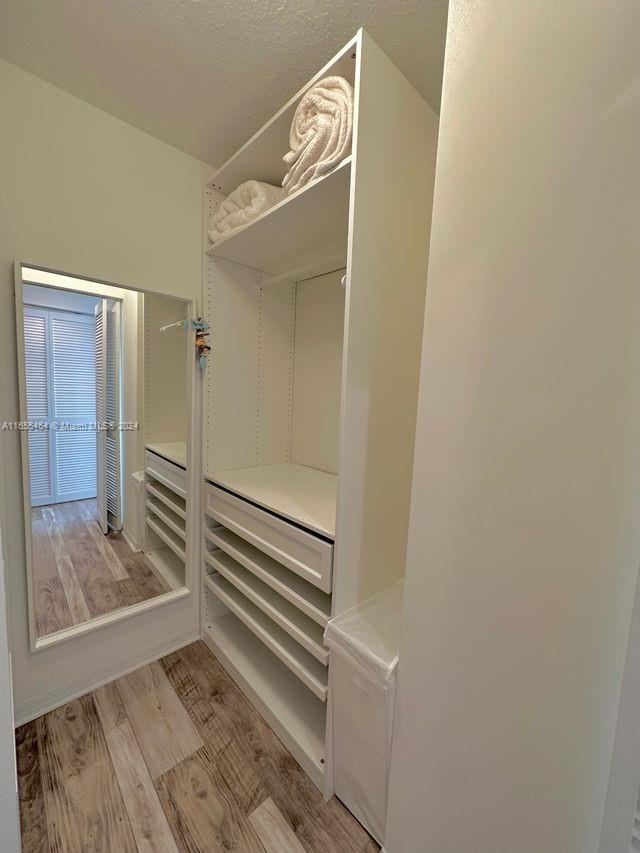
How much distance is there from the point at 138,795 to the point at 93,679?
1.83ft

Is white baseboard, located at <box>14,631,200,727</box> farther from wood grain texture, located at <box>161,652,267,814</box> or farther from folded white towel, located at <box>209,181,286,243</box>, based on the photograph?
folded white towel, located at <box>209,181,286,243</box>

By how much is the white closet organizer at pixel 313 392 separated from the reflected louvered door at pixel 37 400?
A: 25.1 inches

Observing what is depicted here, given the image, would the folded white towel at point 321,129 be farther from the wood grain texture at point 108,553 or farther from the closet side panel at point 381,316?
the wood grain texture at point 108,553

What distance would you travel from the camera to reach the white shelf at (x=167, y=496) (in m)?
1.73

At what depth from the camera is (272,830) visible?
1.00 metres

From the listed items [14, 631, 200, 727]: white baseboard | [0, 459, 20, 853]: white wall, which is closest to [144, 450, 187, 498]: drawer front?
[14, 631, 200, 727]: white baseboard

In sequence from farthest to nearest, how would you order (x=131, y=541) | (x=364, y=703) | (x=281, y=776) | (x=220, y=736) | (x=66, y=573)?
(x=131, y=541), (x=66, y=573), (x=220, y=736), (x=281, y=776), (x=364, y=703)

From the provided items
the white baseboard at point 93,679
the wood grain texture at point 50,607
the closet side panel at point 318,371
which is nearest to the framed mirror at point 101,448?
the wood grain texture at point 50,607

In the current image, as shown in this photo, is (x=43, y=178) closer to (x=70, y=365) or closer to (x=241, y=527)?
(x=70, y=365)

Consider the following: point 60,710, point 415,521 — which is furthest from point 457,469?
point 60,710

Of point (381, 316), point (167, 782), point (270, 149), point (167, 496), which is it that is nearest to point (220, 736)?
point (167, 782)

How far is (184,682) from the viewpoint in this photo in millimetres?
1488

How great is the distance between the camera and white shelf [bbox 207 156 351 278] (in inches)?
40.5

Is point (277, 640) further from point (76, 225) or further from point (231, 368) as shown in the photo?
point (76, 225)
